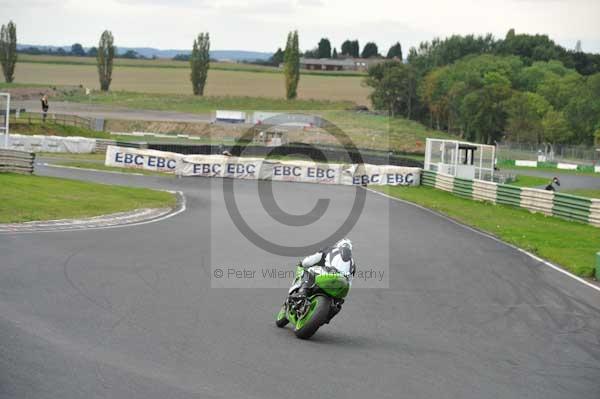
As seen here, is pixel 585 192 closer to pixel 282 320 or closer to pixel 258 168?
pixel 258 168

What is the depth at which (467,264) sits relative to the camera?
60.6 ft

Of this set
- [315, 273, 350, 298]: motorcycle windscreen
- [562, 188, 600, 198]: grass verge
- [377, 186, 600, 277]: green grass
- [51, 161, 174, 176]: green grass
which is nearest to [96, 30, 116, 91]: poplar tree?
[51, 161, 174, 176]: green grass

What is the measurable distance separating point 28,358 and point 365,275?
28.5 ft

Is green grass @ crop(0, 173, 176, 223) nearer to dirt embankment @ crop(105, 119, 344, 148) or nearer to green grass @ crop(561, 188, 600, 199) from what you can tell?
green grass @ crop(561, 188, 600, 199)

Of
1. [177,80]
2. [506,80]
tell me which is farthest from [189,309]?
[177,80]

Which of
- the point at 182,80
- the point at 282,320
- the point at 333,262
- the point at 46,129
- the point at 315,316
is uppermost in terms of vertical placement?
the point at 182,80

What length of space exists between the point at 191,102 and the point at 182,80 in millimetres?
27823

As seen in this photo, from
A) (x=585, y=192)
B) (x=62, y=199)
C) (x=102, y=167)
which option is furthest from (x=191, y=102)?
(x=62, y=199)

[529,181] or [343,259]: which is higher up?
[343,259]

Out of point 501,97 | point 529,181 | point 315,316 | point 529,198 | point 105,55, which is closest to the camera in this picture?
point 315,316

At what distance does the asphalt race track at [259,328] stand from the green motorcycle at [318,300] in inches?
10.0

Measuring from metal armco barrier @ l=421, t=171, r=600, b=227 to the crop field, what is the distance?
76.5 metres

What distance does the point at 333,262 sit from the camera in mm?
10281

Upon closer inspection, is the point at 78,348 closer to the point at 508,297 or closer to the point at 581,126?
the point at 508,297
